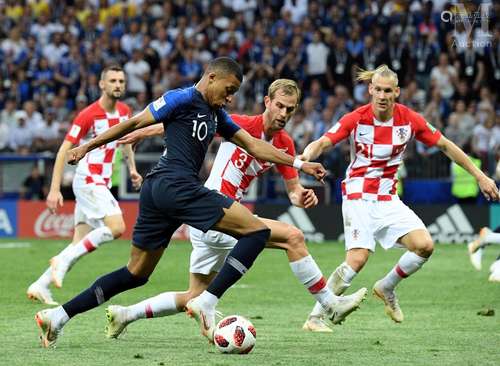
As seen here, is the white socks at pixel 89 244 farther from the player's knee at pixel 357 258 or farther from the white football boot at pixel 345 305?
the white football boot at pixel 345 305

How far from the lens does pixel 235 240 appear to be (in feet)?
28.0

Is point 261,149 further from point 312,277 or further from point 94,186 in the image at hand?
point 94,186

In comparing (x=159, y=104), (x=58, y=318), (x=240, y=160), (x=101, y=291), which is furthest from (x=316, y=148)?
(x=58, y=318)

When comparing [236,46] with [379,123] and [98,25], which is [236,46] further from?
[379,123]

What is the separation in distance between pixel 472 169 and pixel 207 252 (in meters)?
2.44

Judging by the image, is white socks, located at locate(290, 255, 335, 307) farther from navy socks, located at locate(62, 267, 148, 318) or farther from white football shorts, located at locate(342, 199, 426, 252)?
white football shorts, located at locate(342, 199, 426, 252)

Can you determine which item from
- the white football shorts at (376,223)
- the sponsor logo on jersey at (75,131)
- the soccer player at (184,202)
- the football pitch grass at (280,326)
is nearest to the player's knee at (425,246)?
the white football shorts at (376,223)

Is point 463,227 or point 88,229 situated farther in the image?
point 463,227

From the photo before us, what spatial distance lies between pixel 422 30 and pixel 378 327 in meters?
14.6

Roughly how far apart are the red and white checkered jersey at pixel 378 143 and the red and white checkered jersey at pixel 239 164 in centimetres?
105

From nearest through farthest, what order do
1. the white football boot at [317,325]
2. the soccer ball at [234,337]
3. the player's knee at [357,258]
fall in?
the soccer ball at [234,337] < the white football boot at [317,325] < the player's knee at [357,258]

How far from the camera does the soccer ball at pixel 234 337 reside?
769 centimetres

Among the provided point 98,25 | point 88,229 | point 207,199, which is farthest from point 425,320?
point 98,25

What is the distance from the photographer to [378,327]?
31.4 ft
